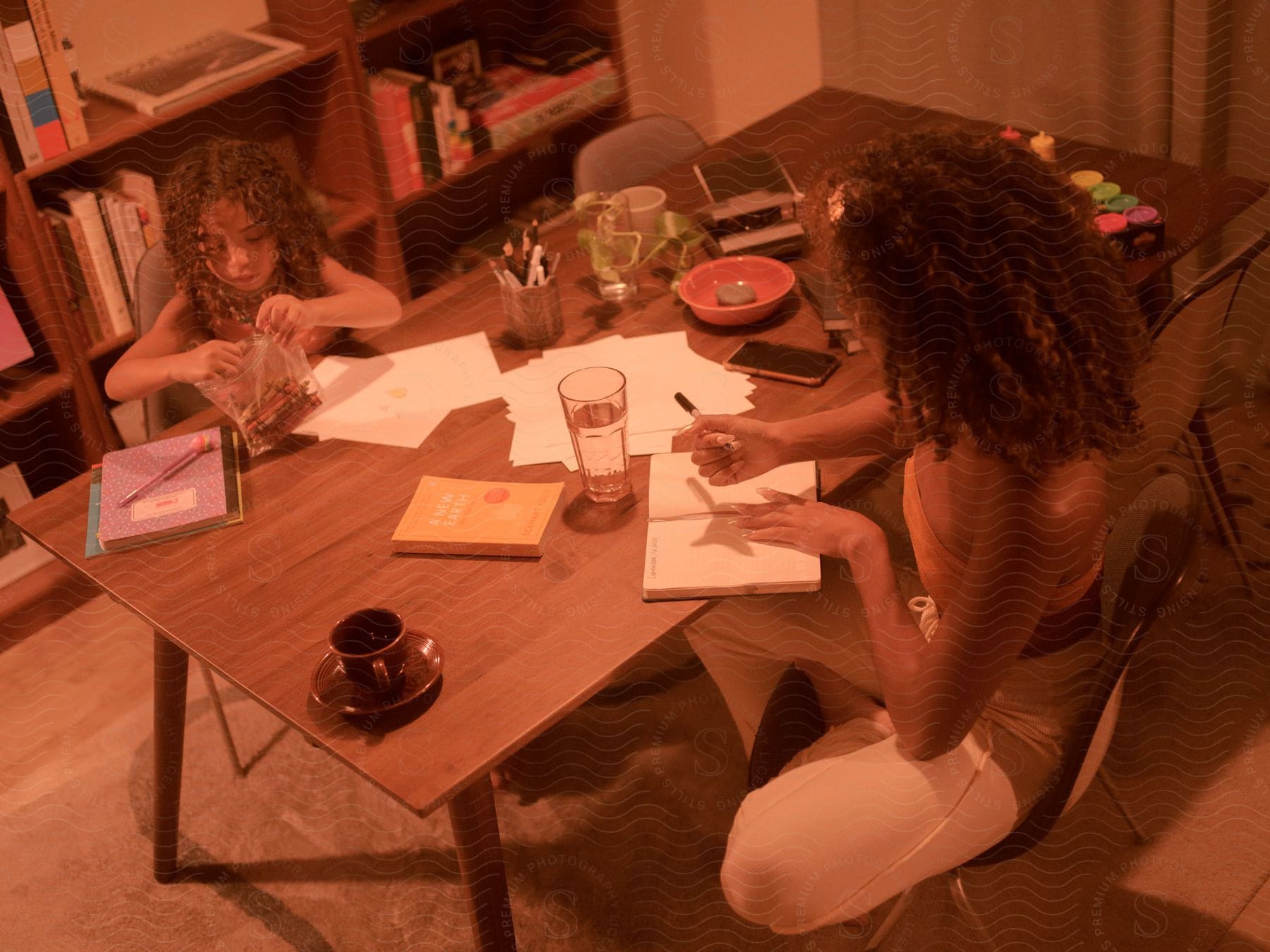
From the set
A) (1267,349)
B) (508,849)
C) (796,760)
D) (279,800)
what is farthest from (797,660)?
(1267,349)

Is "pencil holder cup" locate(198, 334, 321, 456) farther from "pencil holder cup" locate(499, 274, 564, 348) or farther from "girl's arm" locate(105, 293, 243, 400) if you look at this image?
"pencil holder cup" locate(499, 274, 564, 348)

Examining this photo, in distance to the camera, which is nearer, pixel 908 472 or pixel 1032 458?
pixel 1032 458

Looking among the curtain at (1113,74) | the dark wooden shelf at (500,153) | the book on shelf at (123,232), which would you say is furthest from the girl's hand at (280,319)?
the curtain at (1113,74)

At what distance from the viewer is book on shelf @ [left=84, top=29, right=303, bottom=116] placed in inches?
91.3

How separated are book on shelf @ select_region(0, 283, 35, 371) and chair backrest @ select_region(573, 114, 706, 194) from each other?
110 centimetres

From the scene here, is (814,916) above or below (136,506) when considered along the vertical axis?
below

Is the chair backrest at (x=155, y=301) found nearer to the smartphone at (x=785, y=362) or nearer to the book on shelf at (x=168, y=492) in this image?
the book on shelf at (x=168, y=492)

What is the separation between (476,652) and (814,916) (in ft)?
1.58

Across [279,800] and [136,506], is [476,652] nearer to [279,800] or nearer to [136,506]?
[136,506]

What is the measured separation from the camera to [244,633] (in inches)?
52.9

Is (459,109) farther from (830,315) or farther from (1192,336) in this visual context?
(1192,336)

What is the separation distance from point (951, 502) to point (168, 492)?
1.00 m

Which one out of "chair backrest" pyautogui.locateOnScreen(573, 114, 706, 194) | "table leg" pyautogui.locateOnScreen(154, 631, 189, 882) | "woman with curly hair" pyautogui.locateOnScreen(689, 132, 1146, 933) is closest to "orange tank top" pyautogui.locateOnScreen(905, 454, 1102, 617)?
"woman with curly hair" pyautogui.locateOnScreen(689, 132, 1146, 933)

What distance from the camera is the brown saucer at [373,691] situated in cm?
121
